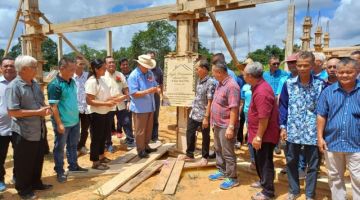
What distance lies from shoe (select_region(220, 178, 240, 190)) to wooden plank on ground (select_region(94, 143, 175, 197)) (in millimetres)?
1374

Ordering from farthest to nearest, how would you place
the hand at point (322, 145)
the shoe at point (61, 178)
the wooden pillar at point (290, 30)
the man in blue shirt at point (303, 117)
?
the wooden pillar at point (290, 30) < the shoe at point (61, 178) < the man in blue shirt at point (303, 117) < the hand at point (322, 145)

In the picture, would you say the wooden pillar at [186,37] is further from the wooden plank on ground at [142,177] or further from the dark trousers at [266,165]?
the dark trousers at [266,165]

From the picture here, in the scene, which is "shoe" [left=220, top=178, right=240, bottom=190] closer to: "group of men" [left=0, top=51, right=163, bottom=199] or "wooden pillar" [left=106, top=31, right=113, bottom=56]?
"group of men" [left=0, top=51, right=163, bottom=199]

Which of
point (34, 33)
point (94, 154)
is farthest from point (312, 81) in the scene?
point (34, 33)

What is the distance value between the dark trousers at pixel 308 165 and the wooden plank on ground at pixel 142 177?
6.86ft

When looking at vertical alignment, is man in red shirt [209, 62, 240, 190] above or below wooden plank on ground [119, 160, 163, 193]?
above

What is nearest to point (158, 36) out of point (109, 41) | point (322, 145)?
point (109, 41)

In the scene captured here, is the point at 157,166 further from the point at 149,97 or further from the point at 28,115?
the point at 28,115

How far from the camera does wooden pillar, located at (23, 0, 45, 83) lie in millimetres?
7605

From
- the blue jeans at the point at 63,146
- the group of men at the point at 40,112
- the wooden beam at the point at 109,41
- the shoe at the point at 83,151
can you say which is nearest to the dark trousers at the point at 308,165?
the group of men at the point at 40,112

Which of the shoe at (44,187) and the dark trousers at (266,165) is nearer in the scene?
the dark trousers at (266,165)

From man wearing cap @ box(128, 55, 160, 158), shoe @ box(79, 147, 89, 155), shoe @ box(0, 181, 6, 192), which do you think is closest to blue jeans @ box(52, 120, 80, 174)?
shoe @ box(0, 181, 6, 192)

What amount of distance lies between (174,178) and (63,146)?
170 centimetres

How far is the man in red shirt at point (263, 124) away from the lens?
3.59 meters
